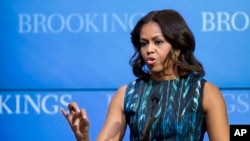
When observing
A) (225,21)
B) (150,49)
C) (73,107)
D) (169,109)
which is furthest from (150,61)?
(225,21)

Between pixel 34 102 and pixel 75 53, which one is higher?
pixel 75 53

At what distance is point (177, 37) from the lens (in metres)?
1.70

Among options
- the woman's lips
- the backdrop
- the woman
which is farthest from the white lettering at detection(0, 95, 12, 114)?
the woman's lips

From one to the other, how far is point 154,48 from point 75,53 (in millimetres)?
1067

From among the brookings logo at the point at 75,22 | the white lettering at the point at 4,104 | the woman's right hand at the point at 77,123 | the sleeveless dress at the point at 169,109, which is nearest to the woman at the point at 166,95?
the sleeveless dress at the point at 169,109

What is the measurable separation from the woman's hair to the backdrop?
0.94 metres

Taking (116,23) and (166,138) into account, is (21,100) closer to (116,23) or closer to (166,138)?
(116,23)

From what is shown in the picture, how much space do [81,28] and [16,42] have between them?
0.91ft

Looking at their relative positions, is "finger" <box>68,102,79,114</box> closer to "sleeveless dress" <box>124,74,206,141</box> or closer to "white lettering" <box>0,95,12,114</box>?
"sleeveless dress" <box>124,74,206,141</box>

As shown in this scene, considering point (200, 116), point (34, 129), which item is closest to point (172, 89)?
point (200, 116)

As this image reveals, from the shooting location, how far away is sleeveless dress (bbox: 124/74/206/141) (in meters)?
1.65

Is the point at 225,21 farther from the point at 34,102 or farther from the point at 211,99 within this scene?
the point at 211,99

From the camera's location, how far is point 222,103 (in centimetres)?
168

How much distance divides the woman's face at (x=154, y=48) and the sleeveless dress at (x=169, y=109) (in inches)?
2.5
